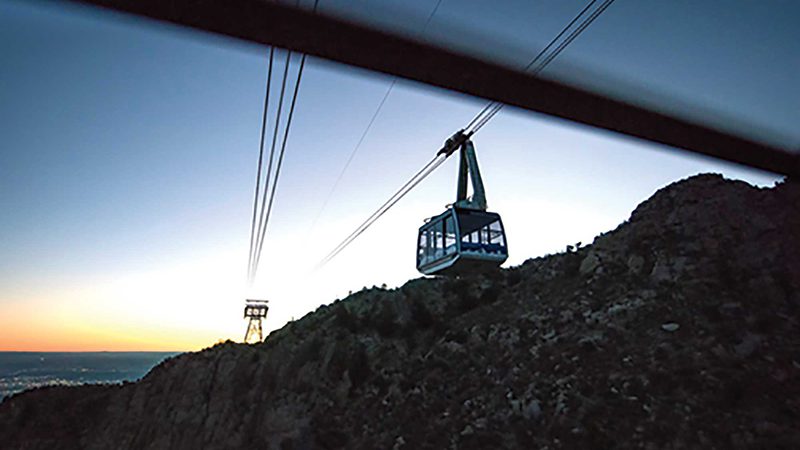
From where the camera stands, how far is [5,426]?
27.0 meters

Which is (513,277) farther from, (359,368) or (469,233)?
(359,368)

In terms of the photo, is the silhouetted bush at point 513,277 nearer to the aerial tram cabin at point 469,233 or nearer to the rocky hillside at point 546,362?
the rocky hillside at point 546,362

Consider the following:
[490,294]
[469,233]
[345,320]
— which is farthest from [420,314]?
[469,233]

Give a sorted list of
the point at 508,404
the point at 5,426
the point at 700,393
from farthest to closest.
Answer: the point at 5,426, the point at 508,404, the point at 700,393

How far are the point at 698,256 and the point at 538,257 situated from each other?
9.01m

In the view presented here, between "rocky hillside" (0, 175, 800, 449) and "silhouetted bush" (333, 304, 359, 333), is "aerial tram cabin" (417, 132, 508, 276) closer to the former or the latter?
"rocky hillside" (0, 175, 800, 449)

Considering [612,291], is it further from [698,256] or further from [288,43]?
[288,43]

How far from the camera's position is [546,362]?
13188 millimetres

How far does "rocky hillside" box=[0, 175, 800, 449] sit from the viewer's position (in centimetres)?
1016

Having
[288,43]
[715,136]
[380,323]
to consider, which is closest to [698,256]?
[715,136]

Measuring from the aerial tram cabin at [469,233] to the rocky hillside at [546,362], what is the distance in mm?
3375

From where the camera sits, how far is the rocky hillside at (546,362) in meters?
10.2

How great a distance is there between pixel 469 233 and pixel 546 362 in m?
5.31

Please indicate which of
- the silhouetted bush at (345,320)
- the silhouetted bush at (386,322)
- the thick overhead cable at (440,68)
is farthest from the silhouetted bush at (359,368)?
the thick overhead cable at (440,68)
